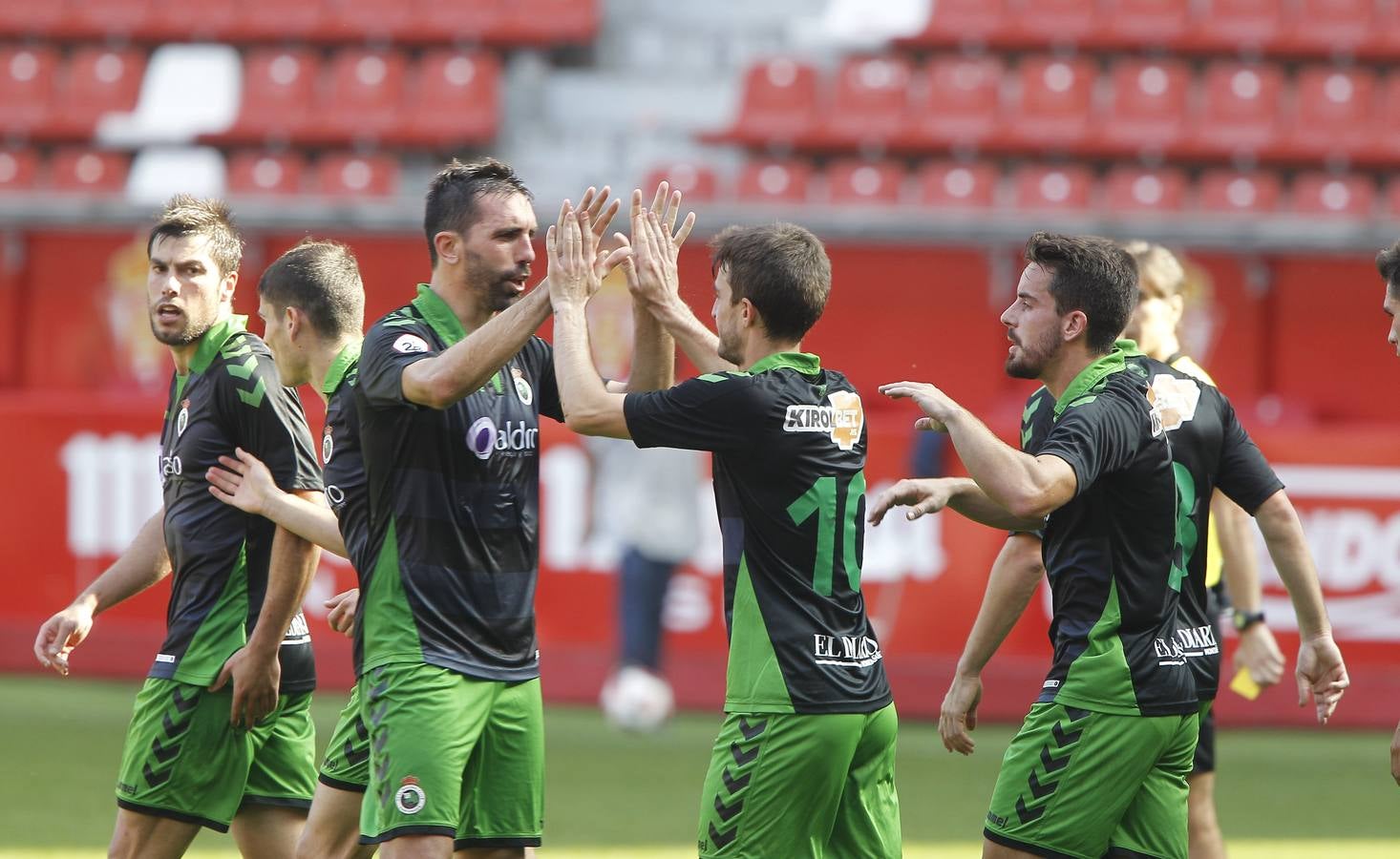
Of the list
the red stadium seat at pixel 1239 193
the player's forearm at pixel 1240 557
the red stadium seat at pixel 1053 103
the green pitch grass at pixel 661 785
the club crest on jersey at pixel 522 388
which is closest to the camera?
the club crest on jersey at pixel 522 388

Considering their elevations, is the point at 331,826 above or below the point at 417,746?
below

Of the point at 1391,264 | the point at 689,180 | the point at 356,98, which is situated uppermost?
the point at 356,98

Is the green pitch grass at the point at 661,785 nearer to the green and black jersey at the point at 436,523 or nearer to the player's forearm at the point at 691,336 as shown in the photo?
the green and black jersey at the point at 436,523

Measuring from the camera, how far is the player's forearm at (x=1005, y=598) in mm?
4855

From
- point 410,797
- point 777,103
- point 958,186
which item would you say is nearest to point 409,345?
point 410,797

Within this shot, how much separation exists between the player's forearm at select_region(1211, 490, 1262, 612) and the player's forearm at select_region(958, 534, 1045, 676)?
1437 mm

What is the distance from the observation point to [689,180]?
14.5m

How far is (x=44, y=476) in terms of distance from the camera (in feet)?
34.9

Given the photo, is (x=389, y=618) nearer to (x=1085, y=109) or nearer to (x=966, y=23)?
(x=1085, y=109)

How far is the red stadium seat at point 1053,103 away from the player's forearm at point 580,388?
10704mm

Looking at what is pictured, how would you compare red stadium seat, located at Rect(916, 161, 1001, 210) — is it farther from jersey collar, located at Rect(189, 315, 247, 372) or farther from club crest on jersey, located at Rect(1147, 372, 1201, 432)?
jersey collar, located at Rect(189, 315, 247, 372)

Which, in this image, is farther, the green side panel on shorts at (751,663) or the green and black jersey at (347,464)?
the green and black jersey at (347,464)

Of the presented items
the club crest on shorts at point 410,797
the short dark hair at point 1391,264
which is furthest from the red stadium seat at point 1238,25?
the club crest on shorts at point 410,797

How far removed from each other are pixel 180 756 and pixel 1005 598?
233 centimetres
